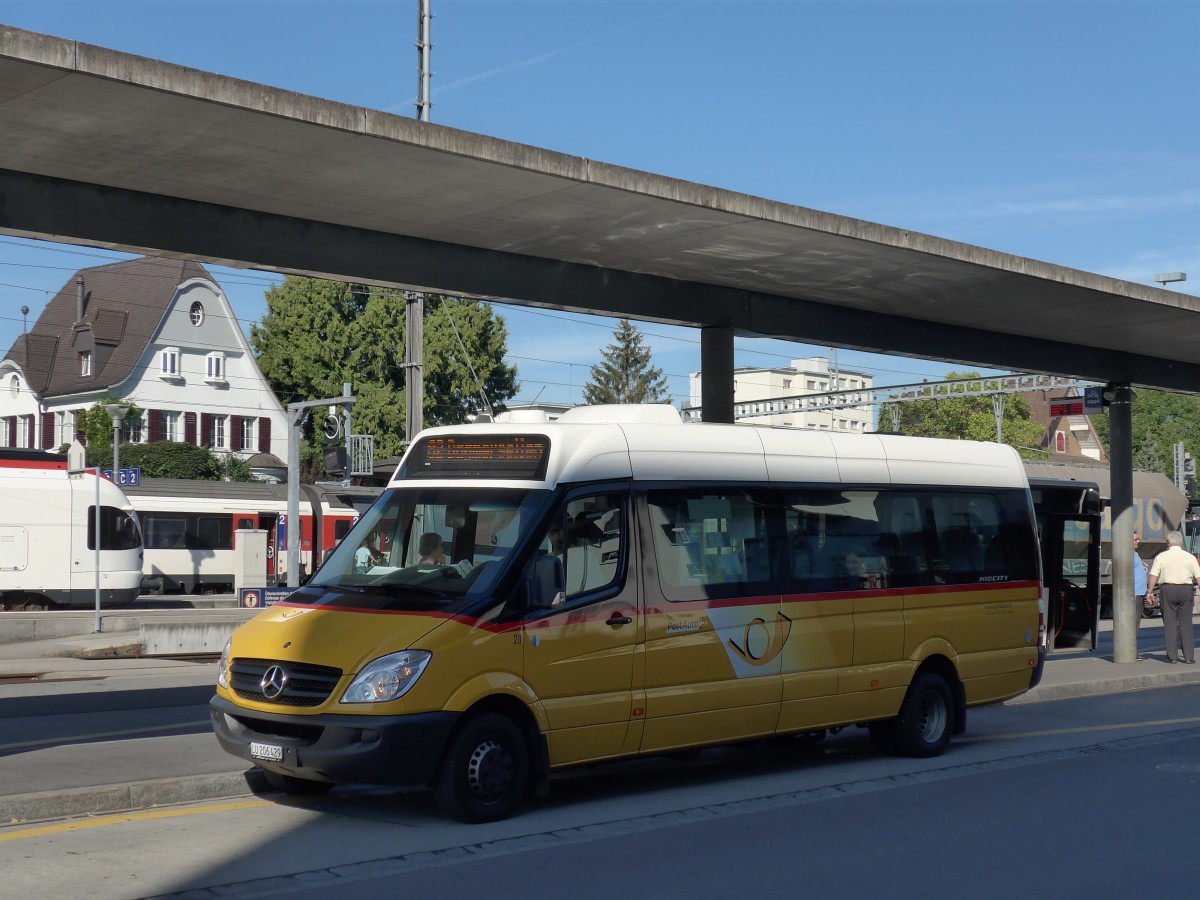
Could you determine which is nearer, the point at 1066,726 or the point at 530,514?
the point at 530,514

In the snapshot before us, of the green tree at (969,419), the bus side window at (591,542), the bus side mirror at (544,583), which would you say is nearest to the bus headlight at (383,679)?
the bus side mirror at (544,583)

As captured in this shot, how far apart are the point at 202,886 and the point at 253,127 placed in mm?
5239

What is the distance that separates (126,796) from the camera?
356 inches

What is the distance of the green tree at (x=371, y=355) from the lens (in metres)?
70.9

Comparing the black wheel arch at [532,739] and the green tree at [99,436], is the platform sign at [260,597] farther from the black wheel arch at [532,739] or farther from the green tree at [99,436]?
the green tree at [99,436]

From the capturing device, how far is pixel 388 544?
9625 mm

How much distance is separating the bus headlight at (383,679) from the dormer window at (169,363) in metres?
65.1

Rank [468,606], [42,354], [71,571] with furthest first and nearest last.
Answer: [42,354] < [71,571] < [468,606]

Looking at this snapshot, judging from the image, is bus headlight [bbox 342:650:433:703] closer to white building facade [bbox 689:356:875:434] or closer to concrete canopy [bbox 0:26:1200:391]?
concrete canopy [bbox 0:26:1200:391]

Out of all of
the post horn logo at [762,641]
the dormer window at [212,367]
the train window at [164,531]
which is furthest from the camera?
the dormer window at [212,367]

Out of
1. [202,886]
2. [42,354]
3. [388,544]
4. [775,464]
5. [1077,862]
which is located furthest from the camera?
[42,354]

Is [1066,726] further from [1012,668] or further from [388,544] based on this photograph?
[388,544]

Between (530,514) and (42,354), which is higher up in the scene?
(42,354)

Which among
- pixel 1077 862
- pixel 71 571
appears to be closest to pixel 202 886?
pixel 1077 862
